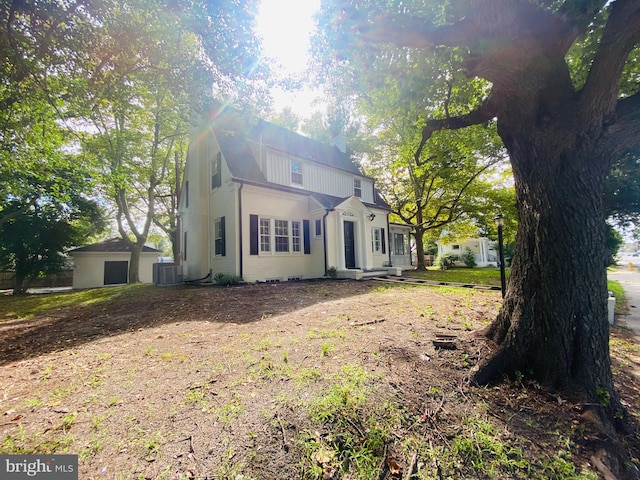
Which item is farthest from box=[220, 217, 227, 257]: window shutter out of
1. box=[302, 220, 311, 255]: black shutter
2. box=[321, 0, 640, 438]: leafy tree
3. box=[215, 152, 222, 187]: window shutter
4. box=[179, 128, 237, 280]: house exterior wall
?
box=[321, 0, 640, 438]: leafy tree

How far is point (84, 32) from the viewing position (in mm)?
5805

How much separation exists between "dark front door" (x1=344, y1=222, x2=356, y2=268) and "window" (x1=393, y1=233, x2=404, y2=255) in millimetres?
7390

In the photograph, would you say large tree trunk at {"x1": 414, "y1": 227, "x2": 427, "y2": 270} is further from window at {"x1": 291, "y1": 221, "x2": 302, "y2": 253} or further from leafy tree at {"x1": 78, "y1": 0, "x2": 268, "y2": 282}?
leafy tree at {"x1": 78, "y1": 0, "x2": 268, "y2": 282}

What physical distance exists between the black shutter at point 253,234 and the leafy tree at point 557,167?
29.1ft

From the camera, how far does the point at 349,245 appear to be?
12.9 m

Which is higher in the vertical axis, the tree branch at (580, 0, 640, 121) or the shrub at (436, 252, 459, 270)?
the tree branch at (580, 0, 640, 121)

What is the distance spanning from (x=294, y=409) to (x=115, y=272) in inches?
935

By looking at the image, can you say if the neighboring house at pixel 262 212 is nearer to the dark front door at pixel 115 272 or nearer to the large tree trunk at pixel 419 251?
the large tree trunk at pixel 419 251

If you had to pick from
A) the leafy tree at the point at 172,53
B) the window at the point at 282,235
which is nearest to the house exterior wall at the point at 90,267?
the leafy tree at the point at 172,53

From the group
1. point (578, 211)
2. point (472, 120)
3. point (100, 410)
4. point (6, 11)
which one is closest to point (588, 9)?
point (472, 120)

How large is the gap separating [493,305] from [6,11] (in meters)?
11.6

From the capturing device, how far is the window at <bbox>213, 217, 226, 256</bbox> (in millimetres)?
11469

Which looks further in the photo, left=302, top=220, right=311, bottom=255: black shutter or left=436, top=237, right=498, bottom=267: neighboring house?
left=436, top=237, right=498, bottom=267: neighboring house

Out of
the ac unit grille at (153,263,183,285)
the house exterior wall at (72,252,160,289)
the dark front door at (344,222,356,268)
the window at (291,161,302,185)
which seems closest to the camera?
the ac unit grille at (153,263,183,285)
